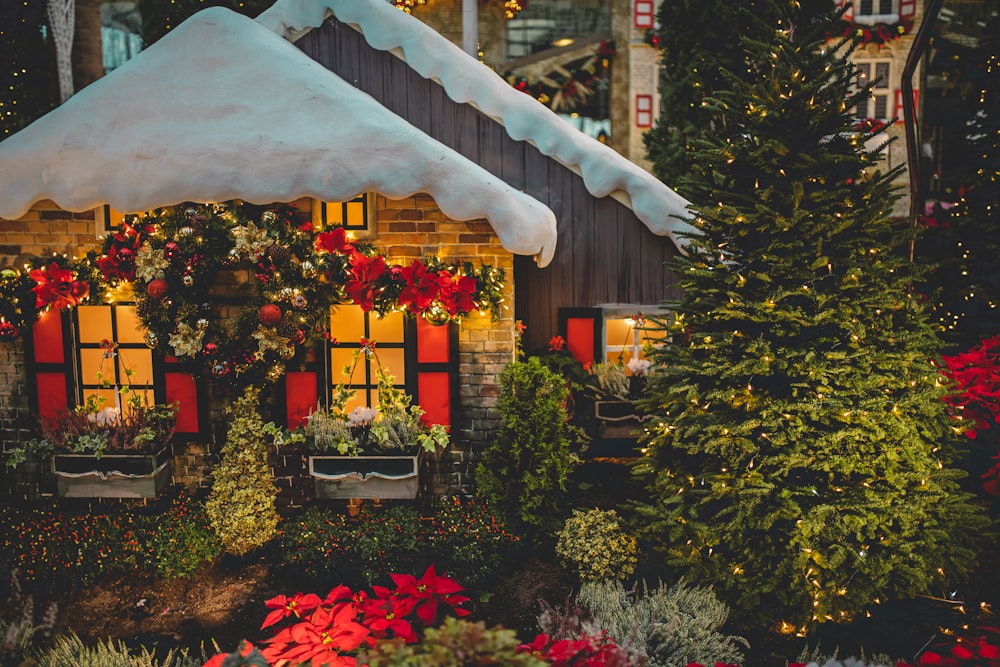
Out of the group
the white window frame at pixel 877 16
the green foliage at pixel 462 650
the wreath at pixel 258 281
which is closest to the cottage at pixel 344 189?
the wreath at pixel 258 281

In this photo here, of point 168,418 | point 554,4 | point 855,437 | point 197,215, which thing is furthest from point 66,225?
point 554,4

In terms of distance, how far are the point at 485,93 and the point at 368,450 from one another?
162 inches

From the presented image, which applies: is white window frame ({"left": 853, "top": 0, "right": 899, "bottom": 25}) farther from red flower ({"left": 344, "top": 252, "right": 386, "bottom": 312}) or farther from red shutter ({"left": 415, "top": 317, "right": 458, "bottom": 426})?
red flower ({"left": 344, "top": 252, "right": 386, "bottom": 312})

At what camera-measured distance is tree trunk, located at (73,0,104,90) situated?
47.0ft

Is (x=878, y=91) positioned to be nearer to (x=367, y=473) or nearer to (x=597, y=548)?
(x=597, y=548)

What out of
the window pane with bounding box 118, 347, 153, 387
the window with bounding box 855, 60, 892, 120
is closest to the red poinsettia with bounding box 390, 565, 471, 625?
the window pane with bounding box 118, 347, 153, 387

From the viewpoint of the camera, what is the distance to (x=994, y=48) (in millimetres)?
7328

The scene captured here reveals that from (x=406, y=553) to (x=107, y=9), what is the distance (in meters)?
14.8

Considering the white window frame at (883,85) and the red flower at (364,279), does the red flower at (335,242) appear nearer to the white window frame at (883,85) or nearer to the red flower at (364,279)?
the red flower at (364,279)

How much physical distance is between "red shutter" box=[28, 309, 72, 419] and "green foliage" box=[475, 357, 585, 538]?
3.95m

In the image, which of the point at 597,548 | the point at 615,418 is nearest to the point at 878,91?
the point at 615,418

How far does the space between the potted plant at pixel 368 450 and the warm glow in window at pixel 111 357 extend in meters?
A: 1.89

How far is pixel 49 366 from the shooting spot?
6.14 metres

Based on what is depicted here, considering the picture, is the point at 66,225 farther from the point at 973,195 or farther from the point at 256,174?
the point at 973,195
